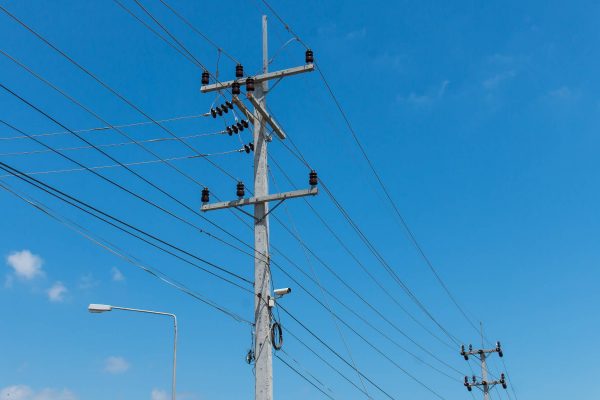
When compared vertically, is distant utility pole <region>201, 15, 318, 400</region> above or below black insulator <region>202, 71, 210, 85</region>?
below

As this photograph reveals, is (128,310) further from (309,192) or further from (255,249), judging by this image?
(309,192)

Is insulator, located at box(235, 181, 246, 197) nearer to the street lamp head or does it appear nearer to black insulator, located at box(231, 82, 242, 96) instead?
black insulator, located at box(231, 82, 242, 96)

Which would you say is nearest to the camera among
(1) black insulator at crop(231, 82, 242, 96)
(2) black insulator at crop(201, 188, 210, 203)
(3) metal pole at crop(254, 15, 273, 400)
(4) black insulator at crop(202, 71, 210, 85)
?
(3) metal pole at crop(254, 15, 273, 400)

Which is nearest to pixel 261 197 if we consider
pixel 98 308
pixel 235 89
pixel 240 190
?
pixel 240 190

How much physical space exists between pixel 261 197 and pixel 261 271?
227cm

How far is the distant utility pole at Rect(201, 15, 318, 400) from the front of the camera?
20547 millimetres

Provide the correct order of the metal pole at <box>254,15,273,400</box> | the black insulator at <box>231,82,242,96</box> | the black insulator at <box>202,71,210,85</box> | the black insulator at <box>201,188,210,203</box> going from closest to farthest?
the metal pole at <box>254,15,273,400</box> < the black insulator at <box>231,82,242,96</box> < the black insulator at <box>202,71,210,85</box> < the black insulator at <box>201,188,210,203</box>

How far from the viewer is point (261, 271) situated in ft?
69.9

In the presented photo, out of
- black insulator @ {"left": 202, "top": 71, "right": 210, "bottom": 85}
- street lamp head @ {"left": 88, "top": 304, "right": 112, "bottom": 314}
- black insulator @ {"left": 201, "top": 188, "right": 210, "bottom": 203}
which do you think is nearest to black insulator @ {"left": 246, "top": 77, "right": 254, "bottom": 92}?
black insulator @ {"left": 202, "top": 71, "right": 210, "bottom": 85}

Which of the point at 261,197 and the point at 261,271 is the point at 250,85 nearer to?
the point at 261,197

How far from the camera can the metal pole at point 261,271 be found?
66.0 feet

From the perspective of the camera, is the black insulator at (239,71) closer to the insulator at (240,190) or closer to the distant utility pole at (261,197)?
the distant utility pole at (261,197)

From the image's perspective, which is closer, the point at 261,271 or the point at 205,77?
the point at 261,271

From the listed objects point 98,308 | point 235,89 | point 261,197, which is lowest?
point 98,308
